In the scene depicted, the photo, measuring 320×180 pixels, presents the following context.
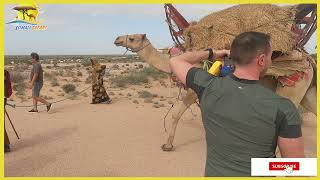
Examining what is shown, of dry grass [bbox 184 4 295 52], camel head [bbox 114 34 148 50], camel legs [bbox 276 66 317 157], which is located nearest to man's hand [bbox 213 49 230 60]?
dry grass [bbox 184 4 295 52]

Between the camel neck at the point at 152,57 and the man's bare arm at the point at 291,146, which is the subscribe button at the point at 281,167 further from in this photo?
the camel neck at the point at 152,57

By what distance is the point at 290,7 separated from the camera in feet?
22.2

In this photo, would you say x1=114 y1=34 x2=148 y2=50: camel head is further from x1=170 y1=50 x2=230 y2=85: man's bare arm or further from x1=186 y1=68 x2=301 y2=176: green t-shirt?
x1=186 y1=68 x2=301 y2=176: green t-shirt

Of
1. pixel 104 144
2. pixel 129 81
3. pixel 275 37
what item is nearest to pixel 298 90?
pixel 275 37

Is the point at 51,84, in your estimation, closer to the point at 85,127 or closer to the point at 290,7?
the point at 85,127

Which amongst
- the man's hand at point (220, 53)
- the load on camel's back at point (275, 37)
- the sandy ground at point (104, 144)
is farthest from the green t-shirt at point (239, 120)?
the sandy ground at point (104, 144)

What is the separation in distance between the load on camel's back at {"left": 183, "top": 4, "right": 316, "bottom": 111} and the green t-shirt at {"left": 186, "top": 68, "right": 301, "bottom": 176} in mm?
3857

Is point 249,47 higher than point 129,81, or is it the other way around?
point 249,47

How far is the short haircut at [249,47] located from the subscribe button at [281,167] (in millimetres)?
558

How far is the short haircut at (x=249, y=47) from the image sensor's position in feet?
7.52

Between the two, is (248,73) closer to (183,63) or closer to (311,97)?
(183,63)

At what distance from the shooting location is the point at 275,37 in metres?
6.09

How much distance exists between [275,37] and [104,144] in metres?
3.90

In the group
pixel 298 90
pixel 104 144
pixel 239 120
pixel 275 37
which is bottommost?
pixel 104 144
